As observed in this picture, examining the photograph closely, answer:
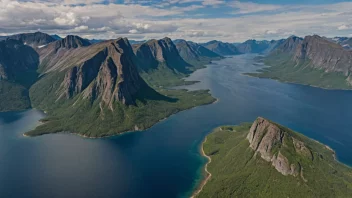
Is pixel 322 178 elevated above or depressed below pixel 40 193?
above

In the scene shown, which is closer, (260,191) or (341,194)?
(341,194)

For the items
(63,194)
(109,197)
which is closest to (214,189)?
(109,197)

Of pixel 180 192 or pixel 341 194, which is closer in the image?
pixel 341 194

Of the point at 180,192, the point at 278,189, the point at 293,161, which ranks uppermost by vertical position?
the point at 293,161

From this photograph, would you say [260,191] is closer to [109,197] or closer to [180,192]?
[180,192]

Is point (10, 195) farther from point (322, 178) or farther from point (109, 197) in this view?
point (322, 178)

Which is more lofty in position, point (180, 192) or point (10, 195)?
point (180, 192)

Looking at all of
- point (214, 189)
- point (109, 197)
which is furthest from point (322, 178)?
point (109, 197)

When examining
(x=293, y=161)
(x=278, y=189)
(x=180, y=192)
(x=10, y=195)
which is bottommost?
(x=10, y=195)

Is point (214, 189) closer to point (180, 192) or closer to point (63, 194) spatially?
point (180, 192)
